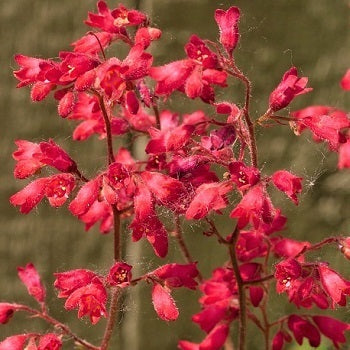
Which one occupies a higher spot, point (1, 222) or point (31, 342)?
point (31, 342)

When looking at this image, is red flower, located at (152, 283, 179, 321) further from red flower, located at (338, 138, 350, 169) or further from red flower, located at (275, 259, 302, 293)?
red flower, located at (338, 138, 350, 169)

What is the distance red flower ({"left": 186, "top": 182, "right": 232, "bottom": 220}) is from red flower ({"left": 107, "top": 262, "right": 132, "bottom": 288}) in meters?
0.11

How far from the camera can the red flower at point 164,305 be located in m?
0.87

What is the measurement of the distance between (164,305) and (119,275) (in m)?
0.07

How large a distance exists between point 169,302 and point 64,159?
226 mm

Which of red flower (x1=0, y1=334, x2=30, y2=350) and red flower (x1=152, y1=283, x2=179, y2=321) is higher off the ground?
red flower (x1=152, y1=283, x2=179, y2=321)

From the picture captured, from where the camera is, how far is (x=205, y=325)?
3.43 ft

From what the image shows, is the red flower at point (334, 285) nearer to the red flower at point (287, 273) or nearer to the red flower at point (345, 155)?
the red flower at point (287, 273)

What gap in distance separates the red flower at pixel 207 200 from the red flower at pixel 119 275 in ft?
0.35

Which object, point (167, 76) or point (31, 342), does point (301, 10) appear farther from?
point (31, 342)

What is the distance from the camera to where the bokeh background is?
1486 millimetres

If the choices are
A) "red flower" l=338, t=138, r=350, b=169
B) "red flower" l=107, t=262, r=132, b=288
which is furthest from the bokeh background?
"red flower" l=107, t=262, r=132, b=288

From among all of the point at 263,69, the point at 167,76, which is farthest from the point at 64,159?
the point at 263,69

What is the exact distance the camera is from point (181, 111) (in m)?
1.61
